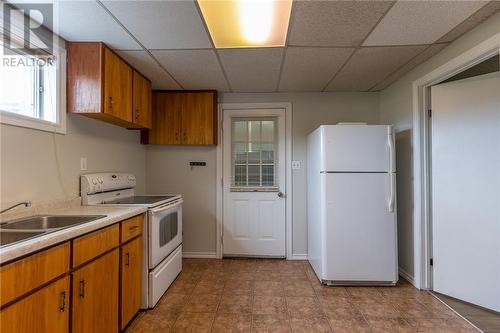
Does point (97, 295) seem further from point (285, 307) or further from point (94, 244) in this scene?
point (285, 307)

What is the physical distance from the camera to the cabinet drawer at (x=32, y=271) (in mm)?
1011

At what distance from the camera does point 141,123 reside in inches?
108

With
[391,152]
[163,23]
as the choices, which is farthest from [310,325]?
[163,23]

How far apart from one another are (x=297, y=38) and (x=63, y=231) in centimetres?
198

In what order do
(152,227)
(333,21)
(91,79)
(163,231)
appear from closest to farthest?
(333,21)
(91,79)
(152,227)
(163,231)

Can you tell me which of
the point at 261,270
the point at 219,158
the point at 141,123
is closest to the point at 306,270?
the point at 261,270

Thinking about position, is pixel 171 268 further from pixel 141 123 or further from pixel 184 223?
pixel 141 123

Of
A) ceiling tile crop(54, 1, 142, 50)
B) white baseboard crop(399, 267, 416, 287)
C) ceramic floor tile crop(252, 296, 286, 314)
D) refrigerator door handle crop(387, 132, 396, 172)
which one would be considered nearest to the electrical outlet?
ceiling tile crop(54, 1, 142, 50)

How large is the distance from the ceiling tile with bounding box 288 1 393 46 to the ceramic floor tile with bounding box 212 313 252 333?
2.23 meters

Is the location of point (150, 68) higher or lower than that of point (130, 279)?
higher

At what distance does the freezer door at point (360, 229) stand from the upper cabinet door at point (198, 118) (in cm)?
154

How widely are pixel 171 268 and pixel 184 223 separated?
0.90 metres

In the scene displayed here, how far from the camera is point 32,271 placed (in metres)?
1.13

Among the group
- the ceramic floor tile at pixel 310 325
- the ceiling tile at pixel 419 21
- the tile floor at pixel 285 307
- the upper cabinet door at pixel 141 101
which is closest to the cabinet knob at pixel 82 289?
the tile floor at pixel 285 307
